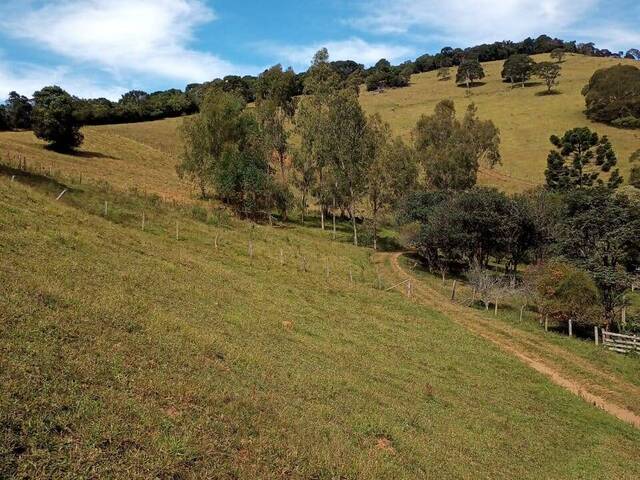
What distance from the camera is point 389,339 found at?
24531 mm

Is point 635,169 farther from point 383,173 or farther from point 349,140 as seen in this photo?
point 349,140

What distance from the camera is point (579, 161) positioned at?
8894cm

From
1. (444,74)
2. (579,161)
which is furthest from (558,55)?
(579,161)

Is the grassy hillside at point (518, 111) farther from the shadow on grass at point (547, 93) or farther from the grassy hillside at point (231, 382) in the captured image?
the grassy hillside at point (231, 382)

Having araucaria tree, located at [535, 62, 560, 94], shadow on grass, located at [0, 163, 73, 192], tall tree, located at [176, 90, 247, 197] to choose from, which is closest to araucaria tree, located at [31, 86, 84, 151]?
tall tree, located at [176, 90, 247, 197]

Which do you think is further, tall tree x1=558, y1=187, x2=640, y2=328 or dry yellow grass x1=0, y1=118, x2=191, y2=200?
dry yellow grass x1=0, y1=118, x2=191, y2=200

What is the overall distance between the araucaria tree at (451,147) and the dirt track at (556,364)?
39444mm

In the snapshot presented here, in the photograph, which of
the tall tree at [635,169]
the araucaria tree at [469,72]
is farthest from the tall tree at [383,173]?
the araucaria tree at [469,72]

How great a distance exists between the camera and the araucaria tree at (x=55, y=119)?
222 ft

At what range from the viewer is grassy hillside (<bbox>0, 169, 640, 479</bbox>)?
29.1 feet

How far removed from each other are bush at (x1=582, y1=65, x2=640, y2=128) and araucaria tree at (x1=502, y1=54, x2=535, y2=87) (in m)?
25.1

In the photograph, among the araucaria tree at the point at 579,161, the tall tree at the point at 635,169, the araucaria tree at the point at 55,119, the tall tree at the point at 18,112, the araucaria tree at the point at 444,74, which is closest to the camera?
the araucaria tree at the point at 55,119

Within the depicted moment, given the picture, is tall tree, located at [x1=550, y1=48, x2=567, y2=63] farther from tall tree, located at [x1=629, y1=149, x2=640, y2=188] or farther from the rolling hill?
the rolling hill

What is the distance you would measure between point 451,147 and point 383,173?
692 inches
